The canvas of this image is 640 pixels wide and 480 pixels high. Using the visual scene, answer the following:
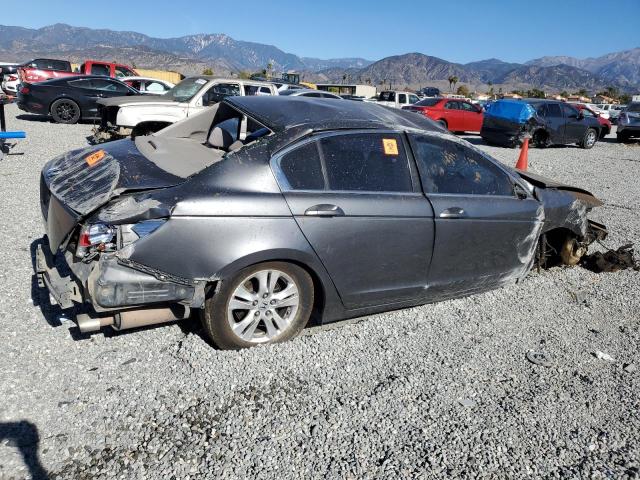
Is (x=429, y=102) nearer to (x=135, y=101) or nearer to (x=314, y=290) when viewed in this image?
(x=135, y=101)

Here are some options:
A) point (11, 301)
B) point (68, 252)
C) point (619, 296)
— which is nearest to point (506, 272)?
point (619, 296)

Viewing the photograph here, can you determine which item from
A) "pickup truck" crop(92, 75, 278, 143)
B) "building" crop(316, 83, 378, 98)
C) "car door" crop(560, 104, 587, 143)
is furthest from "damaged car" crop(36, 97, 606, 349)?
"building" crop(316, 83, 378, 98)

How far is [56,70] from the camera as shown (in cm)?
1992

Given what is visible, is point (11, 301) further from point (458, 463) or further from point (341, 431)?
point (458, 463)

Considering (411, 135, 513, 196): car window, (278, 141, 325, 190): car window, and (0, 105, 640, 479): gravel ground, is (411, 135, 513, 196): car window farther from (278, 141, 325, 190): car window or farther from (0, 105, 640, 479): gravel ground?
(0, 105, 640, 479): gravel ground

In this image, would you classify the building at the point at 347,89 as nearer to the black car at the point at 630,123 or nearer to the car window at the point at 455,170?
the black car at the point at 630,123

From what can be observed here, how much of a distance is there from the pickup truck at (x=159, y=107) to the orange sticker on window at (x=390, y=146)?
6.51 metres

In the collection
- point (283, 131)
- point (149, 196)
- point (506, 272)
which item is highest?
point (283, 131)

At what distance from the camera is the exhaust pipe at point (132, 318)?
304cm

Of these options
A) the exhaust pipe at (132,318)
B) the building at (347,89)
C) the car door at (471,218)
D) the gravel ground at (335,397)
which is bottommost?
the gravel ground at (335,397)

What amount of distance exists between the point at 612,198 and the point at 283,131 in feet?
27.2

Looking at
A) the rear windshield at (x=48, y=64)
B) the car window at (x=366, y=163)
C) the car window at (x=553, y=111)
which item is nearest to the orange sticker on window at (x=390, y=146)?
the car window at (x=366, y=163)

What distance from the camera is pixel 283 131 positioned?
3479 millimetres

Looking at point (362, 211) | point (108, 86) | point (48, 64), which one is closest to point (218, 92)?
point (108, 86)
